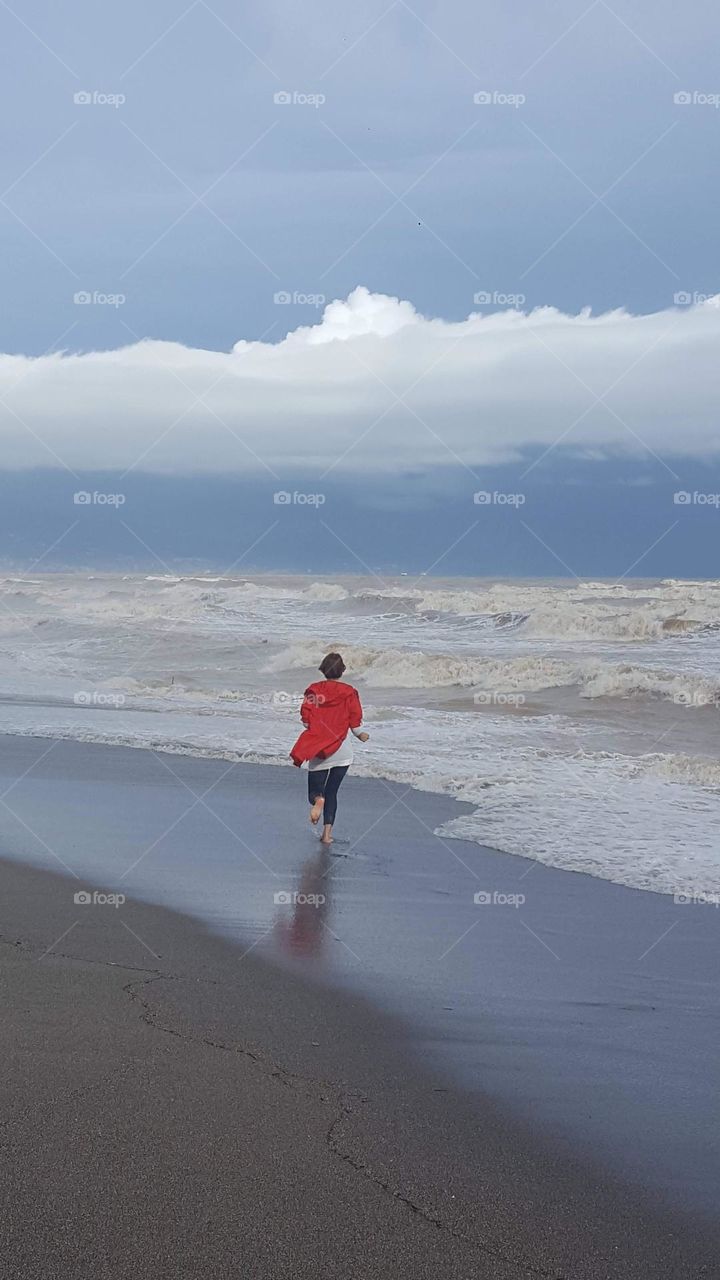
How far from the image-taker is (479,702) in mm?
20297

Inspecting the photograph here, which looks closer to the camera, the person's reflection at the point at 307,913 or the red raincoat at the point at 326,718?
the person's reflection at the point at 307,913

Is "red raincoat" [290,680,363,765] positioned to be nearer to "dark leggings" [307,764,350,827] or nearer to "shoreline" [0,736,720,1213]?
"dark leggings" [307,764,350,827]

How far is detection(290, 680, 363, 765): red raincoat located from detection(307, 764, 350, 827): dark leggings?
155 mm

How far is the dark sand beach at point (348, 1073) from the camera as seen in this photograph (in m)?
3.11

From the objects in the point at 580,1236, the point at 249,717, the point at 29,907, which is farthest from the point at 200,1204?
the point at 249,717

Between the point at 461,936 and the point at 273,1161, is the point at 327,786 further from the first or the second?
the point at 273,1161

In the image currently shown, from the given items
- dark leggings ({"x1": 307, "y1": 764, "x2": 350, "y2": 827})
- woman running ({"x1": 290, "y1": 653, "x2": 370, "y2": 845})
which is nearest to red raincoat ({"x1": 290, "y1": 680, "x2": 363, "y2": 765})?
woman running ({"x1": 290, "y1": 653, "x2": 370, "y2": 845})

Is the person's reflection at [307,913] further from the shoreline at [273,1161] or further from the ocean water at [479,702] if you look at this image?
the ocean water at [479,702]

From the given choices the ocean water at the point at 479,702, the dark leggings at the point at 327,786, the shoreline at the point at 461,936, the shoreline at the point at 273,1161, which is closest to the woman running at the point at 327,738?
the dark leggings at the point at 327,786

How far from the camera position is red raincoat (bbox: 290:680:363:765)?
31.9 feet

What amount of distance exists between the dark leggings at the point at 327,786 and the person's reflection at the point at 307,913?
951 millimetres

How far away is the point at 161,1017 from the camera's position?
474cm

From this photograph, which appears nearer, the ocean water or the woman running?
the woman running

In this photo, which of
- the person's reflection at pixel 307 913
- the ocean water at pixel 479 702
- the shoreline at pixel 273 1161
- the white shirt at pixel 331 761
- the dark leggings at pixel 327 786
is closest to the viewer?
the shoreline at pixel 273 1161
